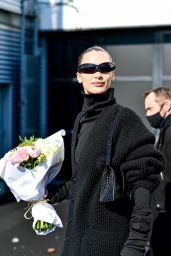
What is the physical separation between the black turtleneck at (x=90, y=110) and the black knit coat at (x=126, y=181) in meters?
0.05

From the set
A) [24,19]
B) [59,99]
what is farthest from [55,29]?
[59,99]

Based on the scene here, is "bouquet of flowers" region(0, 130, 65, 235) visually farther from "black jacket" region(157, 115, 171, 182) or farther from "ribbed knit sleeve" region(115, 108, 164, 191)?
"black jacket" region(157, 115, 171, 182)

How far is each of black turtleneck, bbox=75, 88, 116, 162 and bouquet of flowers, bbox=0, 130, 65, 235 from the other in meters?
0.28

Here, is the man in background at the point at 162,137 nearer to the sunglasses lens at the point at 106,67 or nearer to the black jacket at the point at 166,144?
the black jacket at the point at 166,144

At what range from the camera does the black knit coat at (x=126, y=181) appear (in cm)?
331

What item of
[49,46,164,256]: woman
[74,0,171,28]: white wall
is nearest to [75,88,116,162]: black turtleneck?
[49,46,164,256]: woman

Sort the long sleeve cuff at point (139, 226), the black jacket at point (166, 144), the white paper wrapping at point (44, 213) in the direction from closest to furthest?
the long sleeve cuff at point (139, 226) < the white paper wrapping at point (44, 213) < the black jacket at point (166, 144)

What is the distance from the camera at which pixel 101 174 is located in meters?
3.39

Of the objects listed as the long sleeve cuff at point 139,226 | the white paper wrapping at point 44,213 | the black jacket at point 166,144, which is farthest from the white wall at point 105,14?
the long sleeve cuff at point 139,226

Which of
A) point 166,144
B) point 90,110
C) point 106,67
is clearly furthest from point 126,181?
point 166,144

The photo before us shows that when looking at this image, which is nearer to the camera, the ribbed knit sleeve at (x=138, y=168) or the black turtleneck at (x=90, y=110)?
the ribbed knit sleeve at (x=138, y=168)

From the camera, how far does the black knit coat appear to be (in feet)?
10.9

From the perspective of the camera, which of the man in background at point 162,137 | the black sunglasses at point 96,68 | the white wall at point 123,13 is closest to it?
the black sunglasses at point 96,68

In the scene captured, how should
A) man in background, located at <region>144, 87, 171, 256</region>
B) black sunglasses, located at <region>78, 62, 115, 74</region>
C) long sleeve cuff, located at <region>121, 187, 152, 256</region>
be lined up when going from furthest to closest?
1. man in background, located at <region>144, 87, 171, 256</region>
2. black sunglasses, located at <region>78, 62, 115, 74</region>
3. long sleeve cuff, located at <region>121, 187, 152, 256</region>
